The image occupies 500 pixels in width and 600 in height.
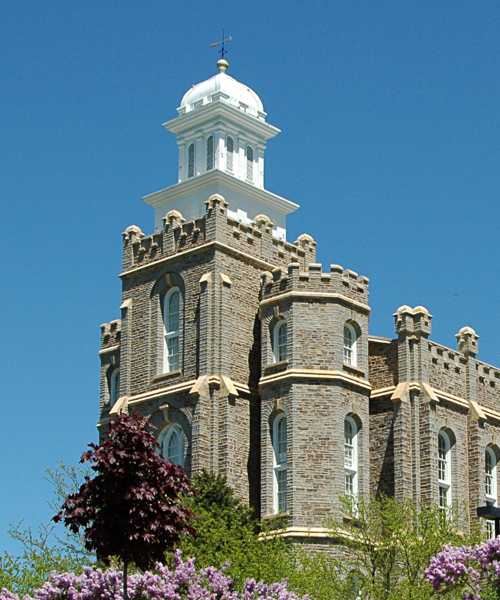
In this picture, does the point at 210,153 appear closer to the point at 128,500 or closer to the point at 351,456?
the point at 351,456

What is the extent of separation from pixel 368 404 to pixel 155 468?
73.7 ft

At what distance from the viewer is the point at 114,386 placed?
56.3m

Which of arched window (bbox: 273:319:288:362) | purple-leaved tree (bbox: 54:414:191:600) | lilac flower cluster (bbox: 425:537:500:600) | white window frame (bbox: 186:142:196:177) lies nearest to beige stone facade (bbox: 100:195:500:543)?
arched window (bbox: 273:319:288:362)

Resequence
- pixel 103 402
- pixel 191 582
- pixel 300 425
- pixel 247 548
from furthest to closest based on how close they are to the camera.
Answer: pixel 103 402 → pixel 300 425 → pixel 247 548 → pixel 191 582

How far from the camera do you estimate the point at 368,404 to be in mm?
51469

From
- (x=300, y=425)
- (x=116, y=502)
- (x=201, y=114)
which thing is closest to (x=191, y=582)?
(x=116, y=502)

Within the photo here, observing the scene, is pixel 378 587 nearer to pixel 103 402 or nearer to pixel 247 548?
pixel 247 548

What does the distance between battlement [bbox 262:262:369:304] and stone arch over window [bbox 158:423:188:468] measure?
521 centimetres

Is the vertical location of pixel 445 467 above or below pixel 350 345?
below

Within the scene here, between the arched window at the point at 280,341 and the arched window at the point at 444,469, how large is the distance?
6.32 metres

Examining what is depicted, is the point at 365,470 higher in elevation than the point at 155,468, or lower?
higher

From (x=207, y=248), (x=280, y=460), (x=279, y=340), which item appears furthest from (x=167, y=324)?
(x=280, y=460)

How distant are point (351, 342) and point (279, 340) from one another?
7.98ft

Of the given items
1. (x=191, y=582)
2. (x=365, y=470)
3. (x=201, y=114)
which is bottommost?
(x=191, y=582)
